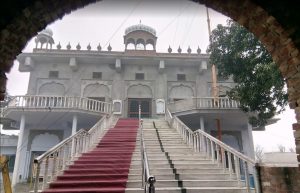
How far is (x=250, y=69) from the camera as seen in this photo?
12.4 metres

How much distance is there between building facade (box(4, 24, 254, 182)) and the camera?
65.3 ft

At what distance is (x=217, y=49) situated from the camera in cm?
1454

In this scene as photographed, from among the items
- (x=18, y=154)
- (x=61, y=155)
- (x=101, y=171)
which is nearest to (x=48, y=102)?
(x=18, y=154)

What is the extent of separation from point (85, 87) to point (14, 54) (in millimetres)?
19349

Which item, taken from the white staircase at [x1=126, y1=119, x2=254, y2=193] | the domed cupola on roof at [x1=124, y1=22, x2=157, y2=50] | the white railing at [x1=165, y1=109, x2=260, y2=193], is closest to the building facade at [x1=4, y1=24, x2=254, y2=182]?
the domed cupola on roof at [x1=124, y1=22, x2=157, y2=50]

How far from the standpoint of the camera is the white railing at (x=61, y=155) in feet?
21.0

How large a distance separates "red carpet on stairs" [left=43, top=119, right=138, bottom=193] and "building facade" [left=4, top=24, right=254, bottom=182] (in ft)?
27.8

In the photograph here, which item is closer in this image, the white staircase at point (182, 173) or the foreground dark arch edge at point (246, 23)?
the foreground dark arch edge at point (246, 23)

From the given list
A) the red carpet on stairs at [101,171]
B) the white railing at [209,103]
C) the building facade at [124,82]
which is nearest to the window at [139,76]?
the building facade at [124,82]

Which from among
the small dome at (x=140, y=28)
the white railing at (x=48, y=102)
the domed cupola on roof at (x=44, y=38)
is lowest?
the white railing at (x=48, y=102)

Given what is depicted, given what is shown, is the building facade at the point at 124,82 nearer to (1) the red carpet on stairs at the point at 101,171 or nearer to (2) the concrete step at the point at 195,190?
(1) the red carpet on stairs at the point at 101,171

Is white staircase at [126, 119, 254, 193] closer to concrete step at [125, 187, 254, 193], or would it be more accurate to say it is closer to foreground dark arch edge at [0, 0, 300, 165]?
concrete step at [125, 187, 254, 193]

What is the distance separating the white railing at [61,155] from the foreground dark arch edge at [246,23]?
362 cm

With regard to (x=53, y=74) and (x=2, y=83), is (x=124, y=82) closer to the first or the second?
(x=53, y=74)
